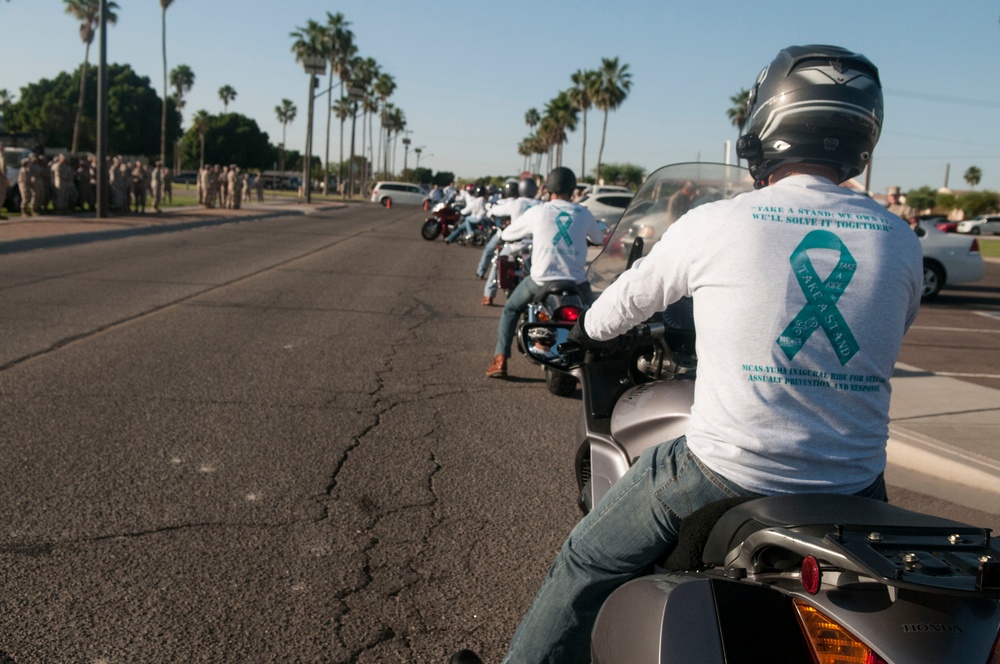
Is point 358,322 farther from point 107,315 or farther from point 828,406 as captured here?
point 828,406

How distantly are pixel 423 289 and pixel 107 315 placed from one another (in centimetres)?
576

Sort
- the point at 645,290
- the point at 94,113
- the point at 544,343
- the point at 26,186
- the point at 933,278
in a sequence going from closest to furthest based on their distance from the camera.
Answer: the point at 645,290 → the point at 544,343 → the point at 933,278 → the point at 26,186 → the point at 94,113

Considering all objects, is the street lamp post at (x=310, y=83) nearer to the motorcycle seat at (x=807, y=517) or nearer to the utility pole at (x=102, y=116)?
the utility pole at (x=102, y=116)

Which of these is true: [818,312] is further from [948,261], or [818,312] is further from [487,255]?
[948,261]

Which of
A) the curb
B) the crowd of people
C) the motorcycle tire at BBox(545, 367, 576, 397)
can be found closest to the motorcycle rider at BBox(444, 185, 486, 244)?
the curb

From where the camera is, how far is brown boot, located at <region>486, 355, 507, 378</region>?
840 centimetres

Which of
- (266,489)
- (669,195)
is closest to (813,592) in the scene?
(669,195)

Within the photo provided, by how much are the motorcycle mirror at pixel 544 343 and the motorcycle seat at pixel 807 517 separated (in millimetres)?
1400

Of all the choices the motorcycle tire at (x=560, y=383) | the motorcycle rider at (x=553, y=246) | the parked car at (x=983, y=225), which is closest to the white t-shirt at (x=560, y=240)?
the motorcycle rider at (x=553, y=246)

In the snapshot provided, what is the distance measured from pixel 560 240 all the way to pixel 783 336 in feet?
18.8

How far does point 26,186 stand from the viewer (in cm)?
2595

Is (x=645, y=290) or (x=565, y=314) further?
(x=565, y=314)

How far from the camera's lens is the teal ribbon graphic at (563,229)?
789 cm

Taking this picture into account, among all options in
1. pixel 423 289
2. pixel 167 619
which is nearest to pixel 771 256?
pixel 167 619
